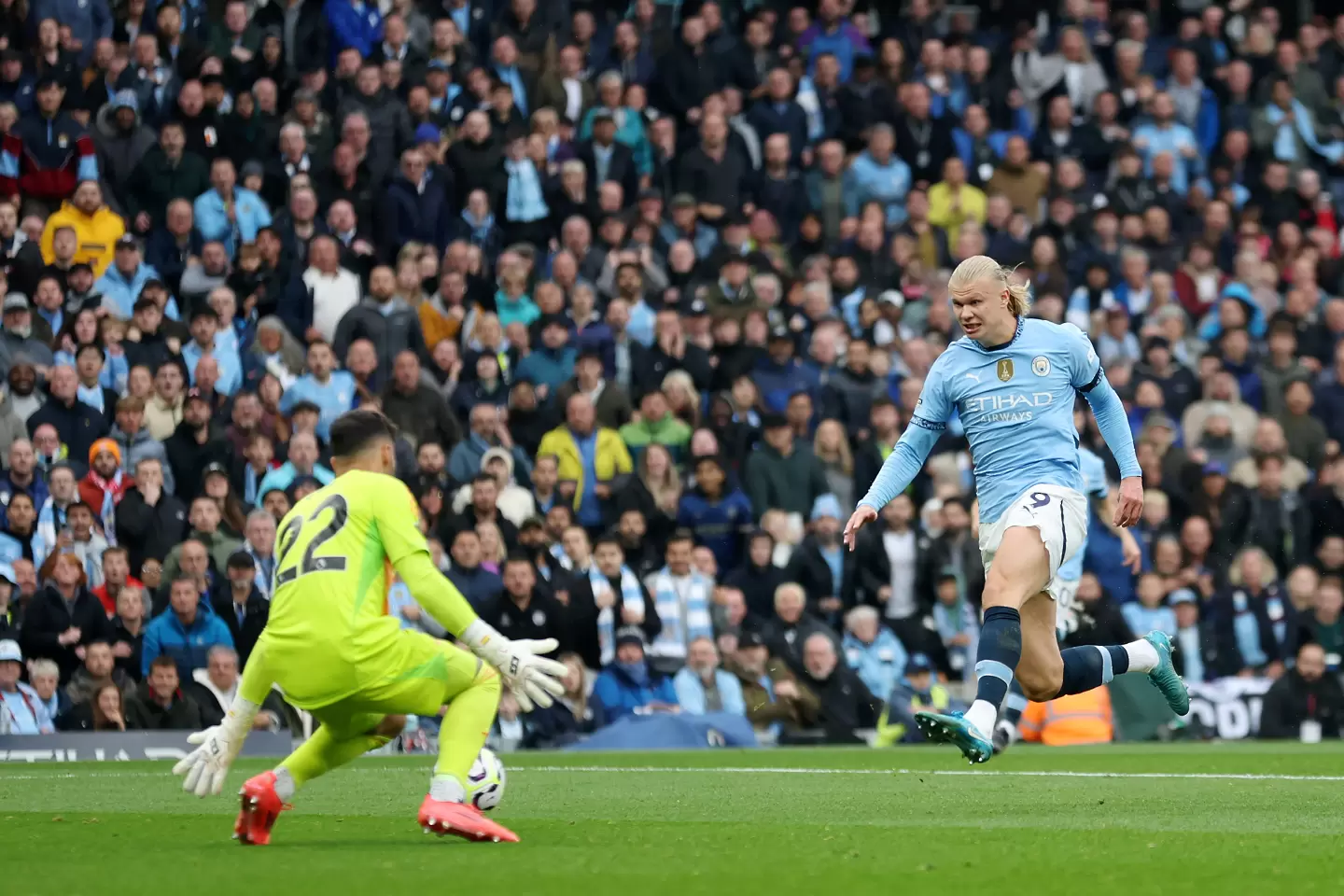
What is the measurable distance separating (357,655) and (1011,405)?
344 centimetres

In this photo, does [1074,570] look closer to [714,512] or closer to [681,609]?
[681,609]

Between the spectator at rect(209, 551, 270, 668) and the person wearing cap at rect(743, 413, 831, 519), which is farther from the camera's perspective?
the person wearing cap at rect(743, 413, 831, 519)

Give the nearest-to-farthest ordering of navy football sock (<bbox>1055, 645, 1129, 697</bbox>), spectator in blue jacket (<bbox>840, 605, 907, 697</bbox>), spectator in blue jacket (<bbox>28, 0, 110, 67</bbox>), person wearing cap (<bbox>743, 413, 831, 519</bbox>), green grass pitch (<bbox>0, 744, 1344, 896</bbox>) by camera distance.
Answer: green grass pitch (<bbox>0, 744, 1344, 896</bbox>) → navy football sock (<bbox>1055, 645, 1129, 697</bbox>) → spectator in blue jacket (<bbox>840, 605, 907, 697</bbox>) → person wearing cap (<bbox>743, 413, 831, 519</bbox>) → spectator in blue jacket (<bbox>28, 0, 110, 67</bbox>)

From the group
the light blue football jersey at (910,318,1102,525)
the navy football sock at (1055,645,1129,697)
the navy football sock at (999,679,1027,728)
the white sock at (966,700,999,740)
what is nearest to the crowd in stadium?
the navy football sock at (999,679,1027,728)

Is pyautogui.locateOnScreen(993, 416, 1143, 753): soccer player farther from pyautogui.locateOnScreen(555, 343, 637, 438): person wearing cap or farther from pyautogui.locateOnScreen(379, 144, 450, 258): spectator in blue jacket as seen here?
pyautogui.locateOnScreen(379, 144, 450, 258): spectator in blue jacket

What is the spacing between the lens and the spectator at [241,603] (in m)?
15.9

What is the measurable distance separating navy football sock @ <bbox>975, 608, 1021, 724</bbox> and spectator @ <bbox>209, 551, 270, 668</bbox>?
26.4 feet

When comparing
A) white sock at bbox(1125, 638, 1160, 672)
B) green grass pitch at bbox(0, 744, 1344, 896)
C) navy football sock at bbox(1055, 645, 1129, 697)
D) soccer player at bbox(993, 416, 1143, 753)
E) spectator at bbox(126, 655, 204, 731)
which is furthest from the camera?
spectator at bbox(126, 655, 204, 731)

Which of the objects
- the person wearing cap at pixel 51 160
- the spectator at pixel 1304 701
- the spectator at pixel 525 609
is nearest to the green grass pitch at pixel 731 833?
the spectator at pixel 525 609

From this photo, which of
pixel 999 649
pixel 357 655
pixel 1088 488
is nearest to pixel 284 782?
pixel 357 655

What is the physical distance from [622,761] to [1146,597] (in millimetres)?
6065

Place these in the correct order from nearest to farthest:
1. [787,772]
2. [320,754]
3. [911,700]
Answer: [320,754] → [787,772] → [911,700]

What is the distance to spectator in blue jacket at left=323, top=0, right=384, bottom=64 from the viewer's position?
2108 centimetres

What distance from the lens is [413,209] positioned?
64.5 ft
